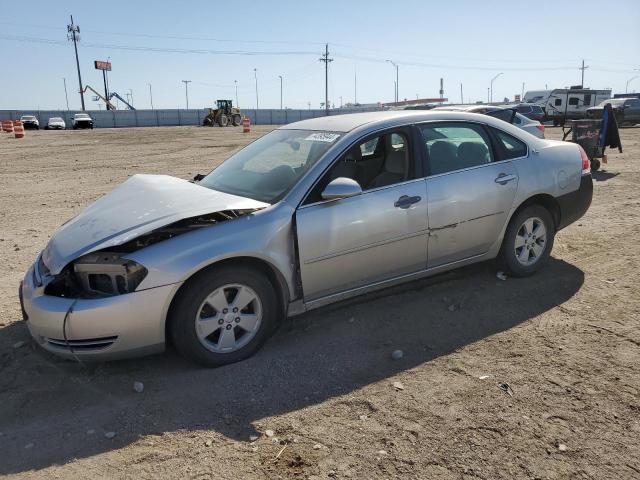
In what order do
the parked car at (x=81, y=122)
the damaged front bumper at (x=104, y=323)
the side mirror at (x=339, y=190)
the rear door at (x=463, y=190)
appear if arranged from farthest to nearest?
1. the parked car at (x=81, y=122)
2. the rear door at (x=463, y=190)
3. the side mirror at (x=339, y=190)
4. the damaged front bumper at (x=104, y=323)

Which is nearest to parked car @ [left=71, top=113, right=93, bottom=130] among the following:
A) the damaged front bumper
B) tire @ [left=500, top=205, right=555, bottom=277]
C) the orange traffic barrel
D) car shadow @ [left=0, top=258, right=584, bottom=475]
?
the orange traffic barrel

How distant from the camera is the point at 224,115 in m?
48.1

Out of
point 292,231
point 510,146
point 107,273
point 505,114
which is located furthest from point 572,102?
point 107,273

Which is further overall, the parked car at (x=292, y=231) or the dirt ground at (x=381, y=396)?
the parked car at (x=292, y=231)

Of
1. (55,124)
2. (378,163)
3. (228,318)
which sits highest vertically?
(55,124)

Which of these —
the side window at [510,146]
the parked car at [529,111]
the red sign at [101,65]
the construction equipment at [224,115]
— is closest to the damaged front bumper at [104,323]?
the side window at [510,146]

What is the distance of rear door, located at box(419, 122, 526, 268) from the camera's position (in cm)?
434

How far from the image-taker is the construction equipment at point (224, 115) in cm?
4781

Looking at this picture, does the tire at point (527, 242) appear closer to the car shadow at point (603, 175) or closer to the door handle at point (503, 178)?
the door handle at point (503, 178)

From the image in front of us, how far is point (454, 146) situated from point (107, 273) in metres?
2.98

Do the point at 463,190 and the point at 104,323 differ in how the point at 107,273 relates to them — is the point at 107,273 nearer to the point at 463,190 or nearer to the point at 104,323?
the point at 104,323

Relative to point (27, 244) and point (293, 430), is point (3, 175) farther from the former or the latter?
point (293, 430)

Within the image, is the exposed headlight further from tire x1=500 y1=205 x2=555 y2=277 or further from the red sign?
the red sign

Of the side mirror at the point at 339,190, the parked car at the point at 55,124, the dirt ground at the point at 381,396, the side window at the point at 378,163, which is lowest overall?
the dirt ground at the point at 381,396
